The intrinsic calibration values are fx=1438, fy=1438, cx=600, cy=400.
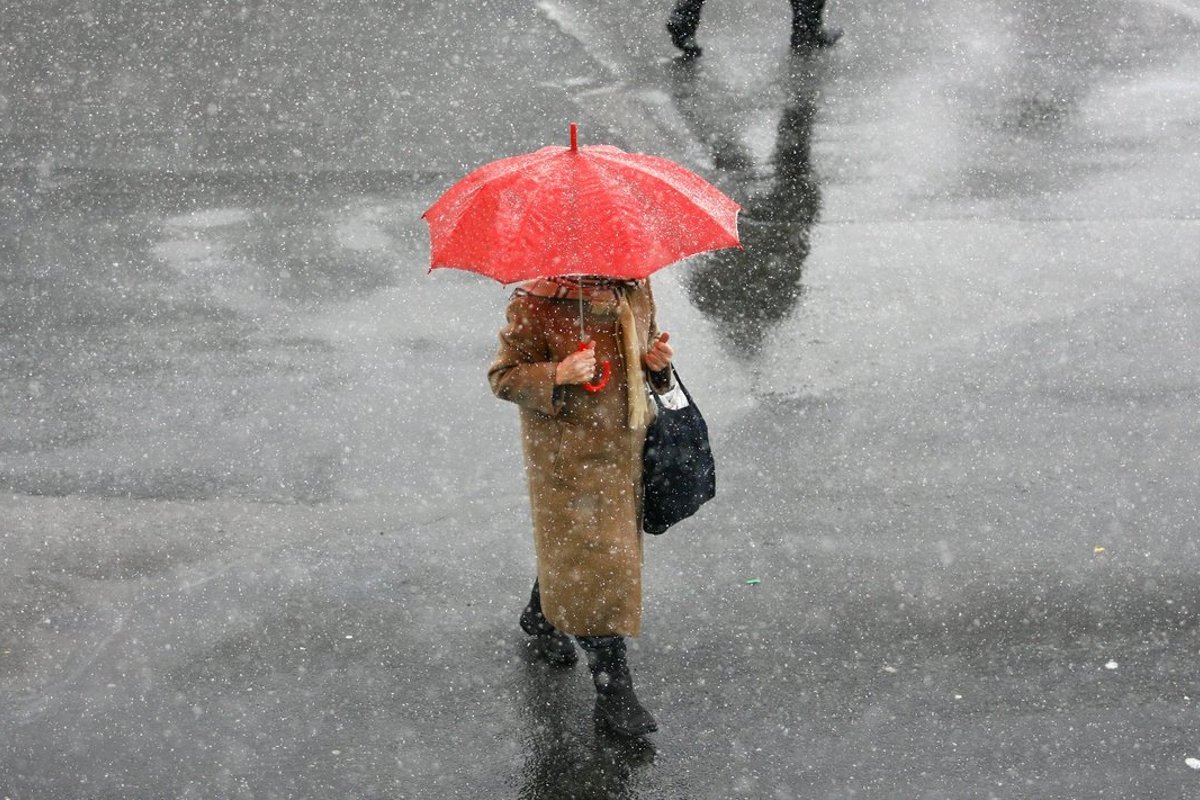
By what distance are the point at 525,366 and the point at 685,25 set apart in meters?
6.51

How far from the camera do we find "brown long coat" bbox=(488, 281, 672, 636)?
4.60 m

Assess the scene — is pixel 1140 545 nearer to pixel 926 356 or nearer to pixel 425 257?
pixel 926 356

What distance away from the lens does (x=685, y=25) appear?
1049 cm

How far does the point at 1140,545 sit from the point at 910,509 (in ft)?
3.19

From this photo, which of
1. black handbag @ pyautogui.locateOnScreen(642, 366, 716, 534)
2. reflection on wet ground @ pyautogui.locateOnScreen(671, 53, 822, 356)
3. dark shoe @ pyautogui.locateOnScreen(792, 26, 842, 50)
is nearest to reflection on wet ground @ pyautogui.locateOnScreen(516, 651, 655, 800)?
black handbag @ pyautogui.locateOnScreen(642, 366, 716, 534)

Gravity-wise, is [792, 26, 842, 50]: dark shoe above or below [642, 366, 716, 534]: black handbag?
below

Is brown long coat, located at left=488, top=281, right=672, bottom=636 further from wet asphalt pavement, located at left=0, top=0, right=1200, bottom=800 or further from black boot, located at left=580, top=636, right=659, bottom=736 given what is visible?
wet asphalt pavement, located at left=0, top=0, right=1200, bottom=800

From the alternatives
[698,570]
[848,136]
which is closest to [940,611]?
[698,570]

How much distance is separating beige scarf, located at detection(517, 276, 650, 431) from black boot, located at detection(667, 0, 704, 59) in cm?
628

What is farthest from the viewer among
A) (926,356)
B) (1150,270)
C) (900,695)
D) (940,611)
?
(1150,270)

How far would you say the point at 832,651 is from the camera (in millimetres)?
5562

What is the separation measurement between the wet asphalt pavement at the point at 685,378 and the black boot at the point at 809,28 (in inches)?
7.6

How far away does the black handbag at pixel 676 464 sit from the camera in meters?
4.82

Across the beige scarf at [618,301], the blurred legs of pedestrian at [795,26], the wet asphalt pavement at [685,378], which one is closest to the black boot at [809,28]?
the blurred legs of pedestrian at [795,26]
